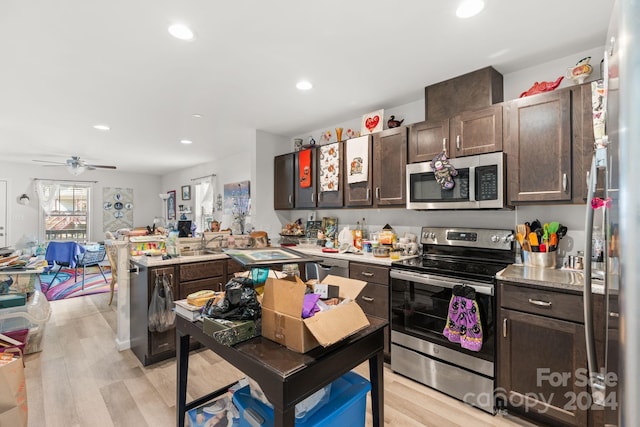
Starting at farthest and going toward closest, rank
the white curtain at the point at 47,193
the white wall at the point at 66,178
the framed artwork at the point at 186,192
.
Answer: the framed artwork at the point at 186,192 → the white curtain at the point at 47,193 → the white wall at the point at 66,178

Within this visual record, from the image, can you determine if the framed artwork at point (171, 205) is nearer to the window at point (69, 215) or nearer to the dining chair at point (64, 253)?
the window at point (69, 215)

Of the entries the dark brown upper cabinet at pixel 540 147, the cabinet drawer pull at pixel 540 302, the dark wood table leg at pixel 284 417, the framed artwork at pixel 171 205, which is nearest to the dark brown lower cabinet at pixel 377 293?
the cabinet drawer pull at pixel 540 302

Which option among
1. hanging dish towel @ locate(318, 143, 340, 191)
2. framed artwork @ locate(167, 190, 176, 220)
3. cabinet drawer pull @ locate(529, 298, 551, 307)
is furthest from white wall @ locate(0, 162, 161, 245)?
cabinet drawer pull @ locate(529, 298, 551, 307)

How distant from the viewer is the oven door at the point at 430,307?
2.03 metres

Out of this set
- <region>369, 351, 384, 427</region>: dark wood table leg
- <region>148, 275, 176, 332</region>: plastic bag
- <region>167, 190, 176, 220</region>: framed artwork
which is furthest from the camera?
<region>167, 190, 176, 220</region>: framed artwork

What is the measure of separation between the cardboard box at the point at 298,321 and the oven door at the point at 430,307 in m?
1.25

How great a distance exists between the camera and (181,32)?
6.30 ft

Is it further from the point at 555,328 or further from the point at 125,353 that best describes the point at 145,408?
the point at 555,328

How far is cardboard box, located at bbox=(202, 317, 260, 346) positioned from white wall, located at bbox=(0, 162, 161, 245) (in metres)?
8.26

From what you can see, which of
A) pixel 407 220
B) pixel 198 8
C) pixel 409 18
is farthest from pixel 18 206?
pixel 409 18

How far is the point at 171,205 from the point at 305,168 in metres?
5.53

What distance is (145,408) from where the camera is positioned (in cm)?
207

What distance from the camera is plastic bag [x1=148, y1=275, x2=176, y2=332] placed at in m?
2.56

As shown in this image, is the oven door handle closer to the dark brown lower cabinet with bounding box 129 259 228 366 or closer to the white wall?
the dark brown lower cabinet with bounding box 129 259 228 366
